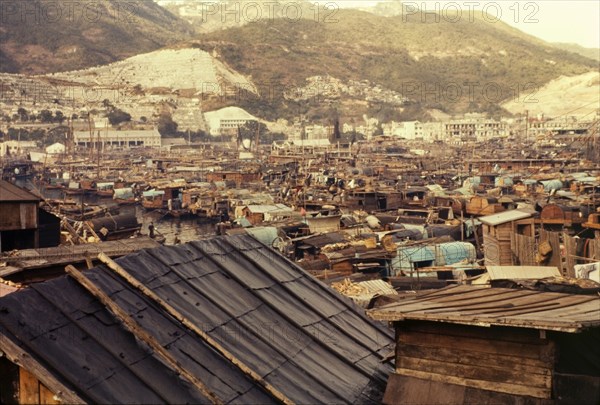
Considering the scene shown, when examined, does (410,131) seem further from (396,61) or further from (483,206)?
(483,206)

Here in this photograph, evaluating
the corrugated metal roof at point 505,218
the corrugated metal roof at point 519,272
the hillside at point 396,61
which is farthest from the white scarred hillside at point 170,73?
the corrugated metal roof at point 519,272

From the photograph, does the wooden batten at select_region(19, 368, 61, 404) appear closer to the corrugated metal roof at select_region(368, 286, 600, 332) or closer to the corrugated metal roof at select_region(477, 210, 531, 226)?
the corrugated metal roof at select_region(368, 286, 600, 332)

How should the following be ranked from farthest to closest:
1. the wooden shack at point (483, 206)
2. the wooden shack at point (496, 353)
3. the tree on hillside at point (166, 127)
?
the tree on hillside at point (166, 127), the wooden shack at point (483, 206), the wooden shack at point (496, 353)

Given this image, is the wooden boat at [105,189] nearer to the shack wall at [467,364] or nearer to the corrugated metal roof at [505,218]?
the corrugated metal roof at [505,218]

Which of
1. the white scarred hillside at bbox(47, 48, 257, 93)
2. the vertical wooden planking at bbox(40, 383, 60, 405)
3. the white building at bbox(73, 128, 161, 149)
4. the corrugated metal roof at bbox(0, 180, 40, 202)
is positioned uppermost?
the white scarred hillside at bbox(47, 48, 257, 93)

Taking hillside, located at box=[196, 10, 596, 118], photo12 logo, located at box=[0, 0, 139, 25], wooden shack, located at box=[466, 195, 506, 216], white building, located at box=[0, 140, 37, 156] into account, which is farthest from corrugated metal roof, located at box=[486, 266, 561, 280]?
photo12 logo, located at box=[0, 0, 139, 25]

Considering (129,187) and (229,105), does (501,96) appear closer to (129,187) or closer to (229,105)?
(229,105)

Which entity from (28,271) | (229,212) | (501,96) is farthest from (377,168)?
(501,96)

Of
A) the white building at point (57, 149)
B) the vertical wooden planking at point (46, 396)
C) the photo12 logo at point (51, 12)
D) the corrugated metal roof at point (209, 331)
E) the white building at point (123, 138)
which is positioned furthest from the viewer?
the photo12 logo at point (51, 12)
